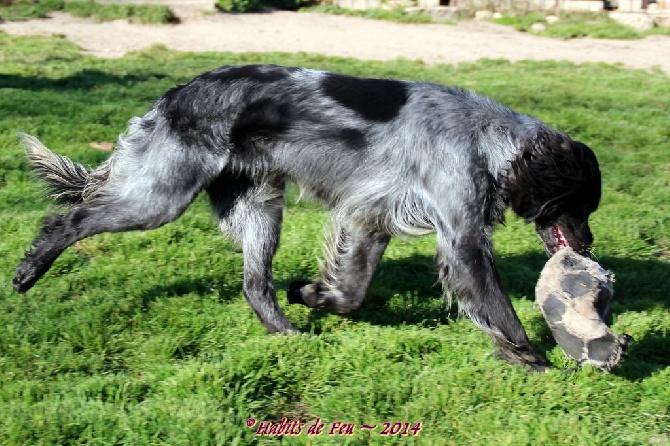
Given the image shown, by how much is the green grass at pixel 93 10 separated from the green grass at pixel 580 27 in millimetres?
7445

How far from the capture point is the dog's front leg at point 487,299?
501cm

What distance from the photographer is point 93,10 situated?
19547mm

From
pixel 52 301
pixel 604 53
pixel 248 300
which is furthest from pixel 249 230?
pixel 604 53

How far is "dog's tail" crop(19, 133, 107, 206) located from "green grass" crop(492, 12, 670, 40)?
48.7ft

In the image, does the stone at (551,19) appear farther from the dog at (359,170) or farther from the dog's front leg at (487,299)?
the dog's front leg at (487,299)

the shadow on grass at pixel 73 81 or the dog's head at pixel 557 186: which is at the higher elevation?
the dog's head at pixel 557 186

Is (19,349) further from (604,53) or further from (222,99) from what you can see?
(604,53)

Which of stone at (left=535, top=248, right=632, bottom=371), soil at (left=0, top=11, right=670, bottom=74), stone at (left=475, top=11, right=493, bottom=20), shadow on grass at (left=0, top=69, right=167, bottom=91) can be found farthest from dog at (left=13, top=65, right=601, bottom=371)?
stone at (left=475, top=11, right=493, bottom=20)

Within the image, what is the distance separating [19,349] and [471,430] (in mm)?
2535

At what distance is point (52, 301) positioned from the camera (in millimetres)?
5785

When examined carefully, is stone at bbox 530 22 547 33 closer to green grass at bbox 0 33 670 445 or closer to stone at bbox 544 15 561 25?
stone at bbox 544 15 561 25

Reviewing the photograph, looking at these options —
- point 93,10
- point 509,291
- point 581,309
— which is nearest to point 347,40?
point 93,10

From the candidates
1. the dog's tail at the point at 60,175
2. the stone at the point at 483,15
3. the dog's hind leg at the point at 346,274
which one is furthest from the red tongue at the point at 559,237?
the stone at the point at 483,15

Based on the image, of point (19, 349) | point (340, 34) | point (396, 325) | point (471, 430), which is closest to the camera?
point (471, 430)
